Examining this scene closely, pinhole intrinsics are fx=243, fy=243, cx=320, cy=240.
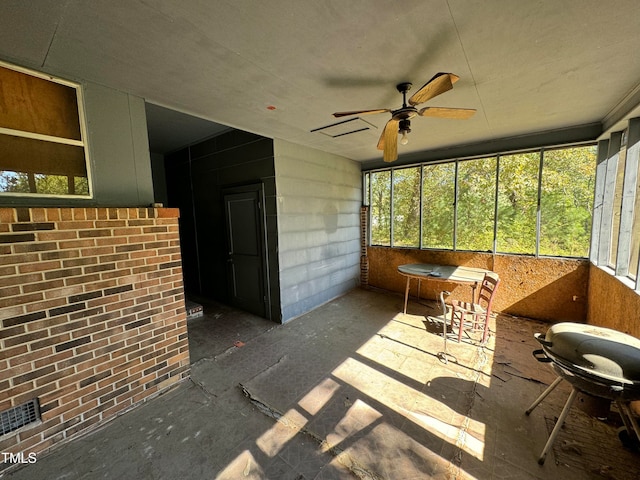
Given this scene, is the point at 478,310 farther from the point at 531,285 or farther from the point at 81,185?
the point at 81,185

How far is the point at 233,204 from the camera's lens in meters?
4.06

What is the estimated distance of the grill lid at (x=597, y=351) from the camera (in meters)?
1.37

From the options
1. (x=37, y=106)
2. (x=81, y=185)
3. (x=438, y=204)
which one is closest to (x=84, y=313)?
(x=81, y=185)

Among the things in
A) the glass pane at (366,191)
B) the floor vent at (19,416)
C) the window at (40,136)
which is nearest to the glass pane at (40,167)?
the window at (40,136)

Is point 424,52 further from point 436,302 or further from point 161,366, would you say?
point 436,302

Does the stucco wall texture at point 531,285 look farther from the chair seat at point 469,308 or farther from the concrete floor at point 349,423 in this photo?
the chair seat at point 469,308

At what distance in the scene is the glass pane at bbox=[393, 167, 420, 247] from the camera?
4.85 meters

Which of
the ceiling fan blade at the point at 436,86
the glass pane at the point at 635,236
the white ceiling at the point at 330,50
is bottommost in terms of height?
the glass pane at the point at 635,236

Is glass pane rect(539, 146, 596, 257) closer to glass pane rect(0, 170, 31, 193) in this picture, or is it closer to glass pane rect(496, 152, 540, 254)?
glass pane rect(496, 152, 540, 254)

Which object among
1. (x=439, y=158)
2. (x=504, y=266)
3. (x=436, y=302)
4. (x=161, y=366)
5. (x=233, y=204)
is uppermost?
(x=439, y=158)

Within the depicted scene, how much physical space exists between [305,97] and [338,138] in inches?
54.0

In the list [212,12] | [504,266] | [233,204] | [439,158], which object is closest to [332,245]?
[233,204]

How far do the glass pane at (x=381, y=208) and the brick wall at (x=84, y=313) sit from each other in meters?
4.06

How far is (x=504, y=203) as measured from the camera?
401cm
